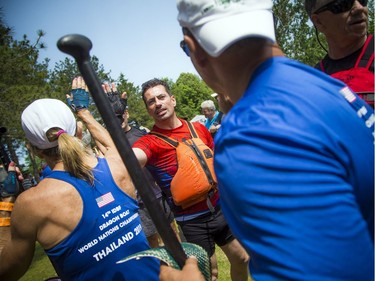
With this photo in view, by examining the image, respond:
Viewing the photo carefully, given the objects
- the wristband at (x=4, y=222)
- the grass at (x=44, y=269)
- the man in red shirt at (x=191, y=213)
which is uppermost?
the wristband at (x=4, y=222)

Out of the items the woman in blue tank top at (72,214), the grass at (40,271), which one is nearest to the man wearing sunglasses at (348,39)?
the woman in blue tank top at (72,214)

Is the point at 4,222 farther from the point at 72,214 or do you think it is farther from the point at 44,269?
the point at 44,269

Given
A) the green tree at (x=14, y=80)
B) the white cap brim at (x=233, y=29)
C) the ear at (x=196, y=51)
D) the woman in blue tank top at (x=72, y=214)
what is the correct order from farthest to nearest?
the green tree at (x=14, y=80) → the woman in blue tank top at (x=72, y=214) → the ear at (x=196, y=51) → the white cap brim at (x=233, y=29)

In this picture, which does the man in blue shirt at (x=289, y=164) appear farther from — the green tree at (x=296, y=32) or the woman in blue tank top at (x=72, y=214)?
the green tree at (x=296, y=32)

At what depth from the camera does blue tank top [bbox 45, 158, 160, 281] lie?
Result: 1.87 m

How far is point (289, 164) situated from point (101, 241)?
1487mm

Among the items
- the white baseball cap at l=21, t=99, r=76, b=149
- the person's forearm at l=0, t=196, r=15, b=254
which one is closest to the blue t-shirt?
the white baseball cap at l=21, t=99, r=76, b=149

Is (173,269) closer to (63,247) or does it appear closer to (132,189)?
(63,247)

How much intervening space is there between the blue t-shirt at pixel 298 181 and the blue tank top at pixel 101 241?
1.27m

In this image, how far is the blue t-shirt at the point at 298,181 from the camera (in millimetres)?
773

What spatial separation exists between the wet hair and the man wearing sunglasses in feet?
6.00

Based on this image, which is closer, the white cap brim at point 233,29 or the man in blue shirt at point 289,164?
the man in blue shirt at point 289,164

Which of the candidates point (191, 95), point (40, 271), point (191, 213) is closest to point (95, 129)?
point (191, 213)

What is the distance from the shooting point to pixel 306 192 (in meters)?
0.77
